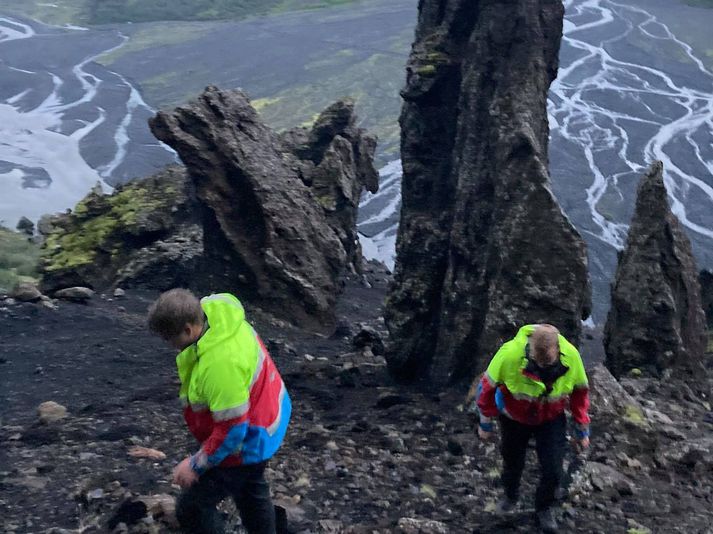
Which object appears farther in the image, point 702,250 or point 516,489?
point 702,250

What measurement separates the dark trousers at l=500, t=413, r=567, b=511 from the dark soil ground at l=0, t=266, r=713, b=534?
1.35 ft

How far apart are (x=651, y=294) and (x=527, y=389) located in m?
7.63

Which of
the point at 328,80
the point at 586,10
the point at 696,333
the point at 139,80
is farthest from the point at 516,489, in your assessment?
the point at 586,10

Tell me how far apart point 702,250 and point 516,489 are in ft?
87.3

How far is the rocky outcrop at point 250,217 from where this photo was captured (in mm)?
16250

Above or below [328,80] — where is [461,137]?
above

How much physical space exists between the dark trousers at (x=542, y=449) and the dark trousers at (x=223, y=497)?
2482mm

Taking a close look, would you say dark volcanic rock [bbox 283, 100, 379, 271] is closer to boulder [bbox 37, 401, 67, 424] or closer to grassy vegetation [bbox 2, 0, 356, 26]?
boulder [bbox 37, 401, 67, 424]

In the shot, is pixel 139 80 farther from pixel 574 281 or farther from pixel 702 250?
pixel 574 281

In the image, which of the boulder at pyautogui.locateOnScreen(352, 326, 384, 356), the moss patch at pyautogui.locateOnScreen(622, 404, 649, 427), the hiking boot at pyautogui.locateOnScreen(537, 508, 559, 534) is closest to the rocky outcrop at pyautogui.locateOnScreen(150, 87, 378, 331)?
the boulder at pyautogui.locateOnScreen(352, 326, 384, 356)

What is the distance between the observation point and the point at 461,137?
12875mm

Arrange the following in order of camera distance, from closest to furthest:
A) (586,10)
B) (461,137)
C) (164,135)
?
1. (461,137)
2. (164,135)
3. (586,10)

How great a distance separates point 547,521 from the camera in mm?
7480

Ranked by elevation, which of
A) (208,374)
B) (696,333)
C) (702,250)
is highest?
(208,374)
